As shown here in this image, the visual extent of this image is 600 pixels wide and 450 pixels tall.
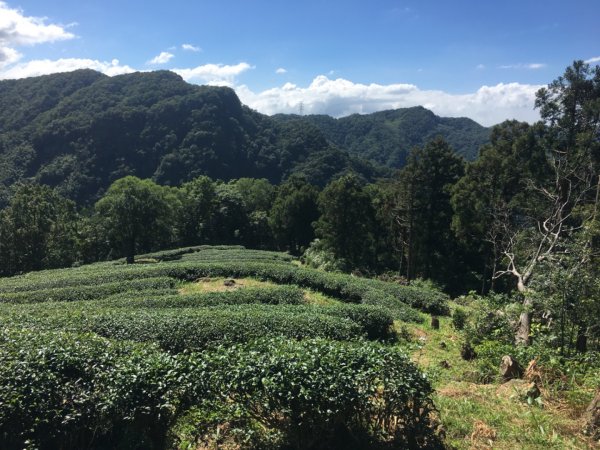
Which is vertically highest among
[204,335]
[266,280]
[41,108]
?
[41,108]

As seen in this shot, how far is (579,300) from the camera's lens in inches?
359

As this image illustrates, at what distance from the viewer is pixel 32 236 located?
4438 cm

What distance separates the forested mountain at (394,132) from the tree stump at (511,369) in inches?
5233

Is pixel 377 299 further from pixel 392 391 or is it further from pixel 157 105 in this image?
pixel 157 105

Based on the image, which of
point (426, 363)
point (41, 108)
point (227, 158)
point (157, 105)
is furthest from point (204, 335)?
point (41, 108)

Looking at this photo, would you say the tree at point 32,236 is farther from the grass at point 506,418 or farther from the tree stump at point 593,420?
A: the tree stump at point 593,420

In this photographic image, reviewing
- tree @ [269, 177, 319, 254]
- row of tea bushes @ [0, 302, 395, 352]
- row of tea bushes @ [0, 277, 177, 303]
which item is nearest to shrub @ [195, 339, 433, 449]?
row of tea bushes @ [0, 302, 395, 352]

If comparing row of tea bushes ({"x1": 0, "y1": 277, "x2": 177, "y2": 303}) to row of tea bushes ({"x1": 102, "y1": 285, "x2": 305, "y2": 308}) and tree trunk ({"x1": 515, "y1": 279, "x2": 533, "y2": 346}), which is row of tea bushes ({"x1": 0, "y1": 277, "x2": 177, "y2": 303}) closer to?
row of tea bushes ({"x1": 102, "y1": 285, "x2": 305, "y2": 308})

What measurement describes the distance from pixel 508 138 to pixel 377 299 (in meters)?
17.2

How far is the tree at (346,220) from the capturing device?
3706 centimetres

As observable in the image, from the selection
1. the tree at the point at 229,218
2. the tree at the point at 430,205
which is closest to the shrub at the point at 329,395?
the tree at the point at 430,205

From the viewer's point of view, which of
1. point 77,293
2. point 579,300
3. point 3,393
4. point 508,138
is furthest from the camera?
point 508,138

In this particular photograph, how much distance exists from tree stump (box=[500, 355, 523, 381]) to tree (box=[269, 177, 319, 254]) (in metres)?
42.0

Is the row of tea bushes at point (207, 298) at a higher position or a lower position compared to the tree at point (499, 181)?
lower
